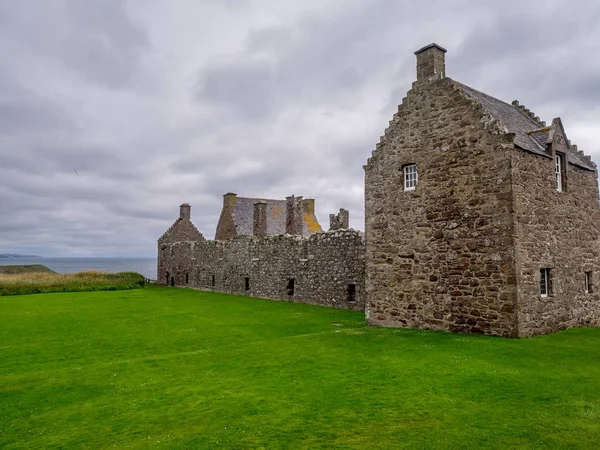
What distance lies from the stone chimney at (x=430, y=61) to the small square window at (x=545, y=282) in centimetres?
741

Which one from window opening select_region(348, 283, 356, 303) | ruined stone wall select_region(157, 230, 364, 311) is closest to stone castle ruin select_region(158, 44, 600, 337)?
window opening select_region(348, 283, 356, 303)

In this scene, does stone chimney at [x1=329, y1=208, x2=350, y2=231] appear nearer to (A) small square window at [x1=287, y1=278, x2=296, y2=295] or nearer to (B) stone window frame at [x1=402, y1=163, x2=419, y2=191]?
(A) small square window at [x1=287, y1=278, x2=296, y2=295]

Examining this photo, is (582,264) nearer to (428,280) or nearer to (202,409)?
(428,280)

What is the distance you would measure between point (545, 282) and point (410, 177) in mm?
5485

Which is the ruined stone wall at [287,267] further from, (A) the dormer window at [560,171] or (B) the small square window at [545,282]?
(A) the dormer window at [560,171]

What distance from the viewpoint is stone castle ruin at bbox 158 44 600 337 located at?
41.1 ft

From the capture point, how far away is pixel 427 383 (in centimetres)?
826

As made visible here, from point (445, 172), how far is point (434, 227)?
1843mm

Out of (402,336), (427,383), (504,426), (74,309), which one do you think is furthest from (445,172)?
(74,309)

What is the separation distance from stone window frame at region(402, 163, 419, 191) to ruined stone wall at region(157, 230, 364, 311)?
6574 mm

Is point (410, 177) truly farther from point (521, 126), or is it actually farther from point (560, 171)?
point (560, 171)

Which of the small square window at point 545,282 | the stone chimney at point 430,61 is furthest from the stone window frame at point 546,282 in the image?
the stone chimney at point 430,61

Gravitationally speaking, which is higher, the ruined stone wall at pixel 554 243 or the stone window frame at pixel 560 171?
the stone window frame at pixel 560 171

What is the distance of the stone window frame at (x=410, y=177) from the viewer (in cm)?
1500
